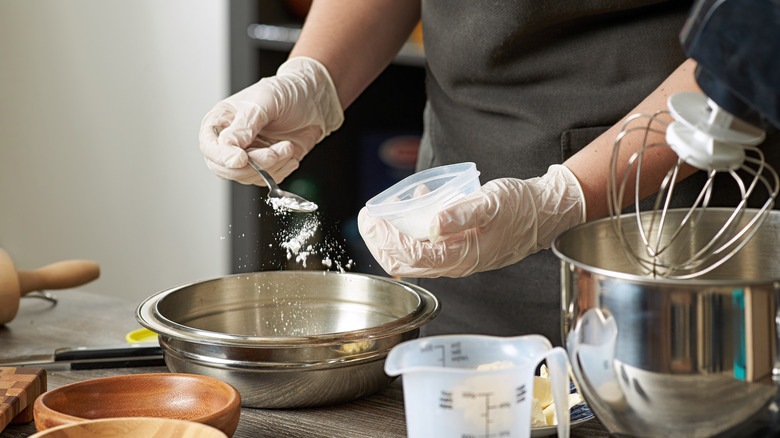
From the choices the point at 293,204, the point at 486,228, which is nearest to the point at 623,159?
the point at 486,228

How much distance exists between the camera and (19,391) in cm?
77

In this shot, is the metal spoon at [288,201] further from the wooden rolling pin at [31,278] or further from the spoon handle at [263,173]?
the wooden rolling pin at [31,278]

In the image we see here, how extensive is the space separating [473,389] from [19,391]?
458 millimetres

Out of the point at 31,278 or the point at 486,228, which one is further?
the point at 31,278

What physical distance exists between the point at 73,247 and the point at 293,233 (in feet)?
6.13

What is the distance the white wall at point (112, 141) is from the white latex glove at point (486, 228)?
5.20 ft

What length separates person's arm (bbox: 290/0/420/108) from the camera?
123cm

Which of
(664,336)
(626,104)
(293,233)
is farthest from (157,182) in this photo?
(664,336)

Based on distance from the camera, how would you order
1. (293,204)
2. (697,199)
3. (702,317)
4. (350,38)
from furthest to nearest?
(350,38), (293,204), (697,199), (702,317)

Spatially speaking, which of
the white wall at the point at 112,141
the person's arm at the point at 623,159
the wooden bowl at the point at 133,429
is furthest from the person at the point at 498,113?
the white wall at the point at 112,141

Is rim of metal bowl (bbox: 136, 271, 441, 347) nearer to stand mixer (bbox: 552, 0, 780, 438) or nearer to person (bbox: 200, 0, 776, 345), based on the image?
person (bbox: 200, 0, 776, 345)

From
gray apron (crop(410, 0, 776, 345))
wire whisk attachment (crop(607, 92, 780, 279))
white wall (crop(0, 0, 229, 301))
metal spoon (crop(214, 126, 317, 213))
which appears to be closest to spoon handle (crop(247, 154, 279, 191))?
metal spoon (crop(214, 126, 317, 213))

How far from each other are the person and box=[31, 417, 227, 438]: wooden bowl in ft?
1.01

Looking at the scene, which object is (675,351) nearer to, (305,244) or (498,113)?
(305,244)
